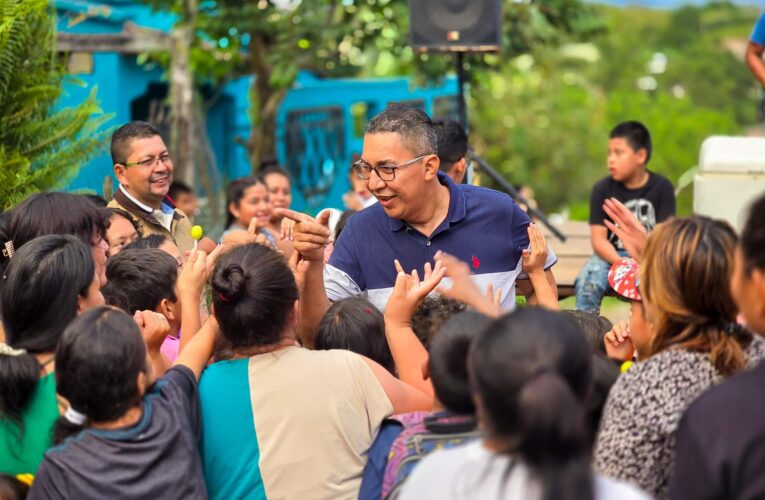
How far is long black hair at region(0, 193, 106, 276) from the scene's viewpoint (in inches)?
155

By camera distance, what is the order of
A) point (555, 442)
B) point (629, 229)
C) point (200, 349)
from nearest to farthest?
1. point (555, 442)
2. point (200, 349)
3. point (629, 229)

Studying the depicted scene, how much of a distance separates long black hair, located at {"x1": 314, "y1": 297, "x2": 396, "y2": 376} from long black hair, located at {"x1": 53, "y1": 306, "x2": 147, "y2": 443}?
900 mm

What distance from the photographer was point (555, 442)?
78.4 inches

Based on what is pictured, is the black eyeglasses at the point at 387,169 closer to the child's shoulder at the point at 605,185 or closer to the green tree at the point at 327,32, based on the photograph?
the child's shoulder at the point at 605,185

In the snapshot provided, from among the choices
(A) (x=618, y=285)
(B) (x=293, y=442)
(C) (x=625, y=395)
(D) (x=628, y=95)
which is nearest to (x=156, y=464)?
(B) (x=293, y=442)

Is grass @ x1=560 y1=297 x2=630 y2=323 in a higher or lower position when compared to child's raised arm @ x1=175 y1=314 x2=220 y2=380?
lower

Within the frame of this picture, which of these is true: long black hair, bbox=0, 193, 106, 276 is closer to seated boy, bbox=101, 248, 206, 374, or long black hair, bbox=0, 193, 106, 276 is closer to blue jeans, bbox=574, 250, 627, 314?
seated boy, bbox=101, 248, 206, 374

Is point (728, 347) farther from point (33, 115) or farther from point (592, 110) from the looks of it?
point (592, 110)

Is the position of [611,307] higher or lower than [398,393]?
lower

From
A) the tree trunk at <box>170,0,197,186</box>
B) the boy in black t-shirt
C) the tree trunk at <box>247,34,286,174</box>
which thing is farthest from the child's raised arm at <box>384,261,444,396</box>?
the tree trunk at <box>247,34,286,174</box>

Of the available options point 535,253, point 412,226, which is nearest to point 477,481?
point 535,253

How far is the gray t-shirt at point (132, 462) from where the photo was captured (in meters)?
2.76

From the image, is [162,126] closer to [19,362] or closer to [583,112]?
[19,362]

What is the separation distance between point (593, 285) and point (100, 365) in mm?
4076
